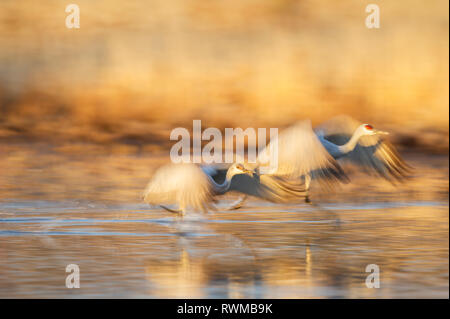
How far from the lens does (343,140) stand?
19.5 metres

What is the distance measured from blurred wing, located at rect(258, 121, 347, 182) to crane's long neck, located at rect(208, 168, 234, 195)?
2.55ft

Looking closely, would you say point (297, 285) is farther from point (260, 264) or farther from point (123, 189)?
point (123, 189)

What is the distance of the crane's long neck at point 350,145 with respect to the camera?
18.8 meters

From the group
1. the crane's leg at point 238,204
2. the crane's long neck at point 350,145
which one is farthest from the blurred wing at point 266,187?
the crane's long neck at point 350,145

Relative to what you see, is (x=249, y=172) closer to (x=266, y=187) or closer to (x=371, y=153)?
(x=266, y=187)

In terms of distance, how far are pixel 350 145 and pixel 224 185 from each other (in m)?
3.28

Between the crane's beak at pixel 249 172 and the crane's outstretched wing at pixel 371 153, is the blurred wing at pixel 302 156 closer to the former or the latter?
the crane's beak at pixel 249 172

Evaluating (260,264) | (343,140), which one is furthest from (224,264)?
(343,140)

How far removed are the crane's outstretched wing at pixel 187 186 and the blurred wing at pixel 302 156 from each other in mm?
1680

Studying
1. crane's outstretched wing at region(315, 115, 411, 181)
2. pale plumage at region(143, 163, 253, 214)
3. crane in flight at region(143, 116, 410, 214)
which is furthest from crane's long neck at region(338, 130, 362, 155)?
pale plumage at region(143, 163, 253, 214)

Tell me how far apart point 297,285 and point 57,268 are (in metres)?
2.84

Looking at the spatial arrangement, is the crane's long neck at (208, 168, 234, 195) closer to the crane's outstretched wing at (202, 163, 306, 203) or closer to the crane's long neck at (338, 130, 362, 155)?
the crane's outstretched wing at (202, 163, 306, 203)

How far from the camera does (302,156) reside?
56.1 ft

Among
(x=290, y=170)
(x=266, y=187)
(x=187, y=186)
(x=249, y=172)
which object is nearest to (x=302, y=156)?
(x=290, y=170)
